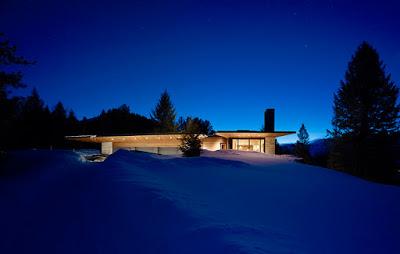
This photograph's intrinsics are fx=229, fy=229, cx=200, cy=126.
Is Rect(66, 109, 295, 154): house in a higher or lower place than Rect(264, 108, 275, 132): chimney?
lower

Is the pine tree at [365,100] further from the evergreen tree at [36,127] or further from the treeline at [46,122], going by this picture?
the evergreen tree at [36,127]

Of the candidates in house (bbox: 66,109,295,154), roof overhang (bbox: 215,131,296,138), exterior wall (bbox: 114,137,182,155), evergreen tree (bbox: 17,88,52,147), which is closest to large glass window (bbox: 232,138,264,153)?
house (bbox: 66,109,295,154)

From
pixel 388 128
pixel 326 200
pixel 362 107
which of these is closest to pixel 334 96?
pixel 362 107

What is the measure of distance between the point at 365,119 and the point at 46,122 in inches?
1926

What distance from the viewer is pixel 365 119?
2172 cm

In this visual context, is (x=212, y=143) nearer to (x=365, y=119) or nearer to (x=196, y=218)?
(x=365, y=119)

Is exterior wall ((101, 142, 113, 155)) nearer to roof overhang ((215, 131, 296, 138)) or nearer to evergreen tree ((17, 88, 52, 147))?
roof overhang ((215, 131, 296, 138))

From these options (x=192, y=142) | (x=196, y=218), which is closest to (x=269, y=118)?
(x=192, y=142)

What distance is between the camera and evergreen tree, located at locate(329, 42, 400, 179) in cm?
2041

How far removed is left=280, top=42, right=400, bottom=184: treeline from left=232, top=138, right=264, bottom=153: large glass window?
6.77 meters

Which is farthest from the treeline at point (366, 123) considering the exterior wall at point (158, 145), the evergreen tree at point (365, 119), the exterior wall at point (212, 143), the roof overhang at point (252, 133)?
the exterior wall at point (158, 145)

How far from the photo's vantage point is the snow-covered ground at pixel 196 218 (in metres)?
3.44

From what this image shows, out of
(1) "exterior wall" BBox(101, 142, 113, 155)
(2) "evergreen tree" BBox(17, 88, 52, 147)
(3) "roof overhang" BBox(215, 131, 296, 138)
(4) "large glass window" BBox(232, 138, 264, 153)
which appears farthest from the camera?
(2) "evergreen tree" BBox(17, 88, 52, 147)

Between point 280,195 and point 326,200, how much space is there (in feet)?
4.56
